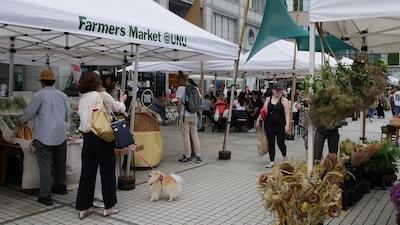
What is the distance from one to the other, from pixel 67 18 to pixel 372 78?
3.23 meters

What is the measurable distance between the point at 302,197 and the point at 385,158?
352 centimetres

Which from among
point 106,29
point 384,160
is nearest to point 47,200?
point 106,29

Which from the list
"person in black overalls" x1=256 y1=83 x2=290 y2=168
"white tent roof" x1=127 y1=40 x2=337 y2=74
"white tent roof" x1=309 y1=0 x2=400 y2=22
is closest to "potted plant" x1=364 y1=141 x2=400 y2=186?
"person in black overalls" x1=256 y1=83 x2=290 y2=168

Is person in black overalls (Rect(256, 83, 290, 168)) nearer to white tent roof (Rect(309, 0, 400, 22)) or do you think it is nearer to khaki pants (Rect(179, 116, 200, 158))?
khaki pants (Rect(179, 116, 200, 158))

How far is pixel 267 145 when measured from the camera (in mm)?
7770

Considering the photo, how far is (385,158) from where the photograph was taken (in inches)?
236

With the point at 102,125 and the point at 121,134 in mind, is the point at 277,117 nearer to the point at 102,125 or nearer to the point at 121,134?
the point at 121,134

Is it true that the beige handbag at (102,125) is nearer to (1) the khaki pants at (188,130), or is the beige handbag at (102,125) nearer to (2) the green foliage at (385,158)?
(1) the khaki pants at (188,130)

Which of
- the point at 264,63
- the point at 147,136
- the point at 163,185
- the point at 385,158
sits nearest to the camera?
the point at 163,185

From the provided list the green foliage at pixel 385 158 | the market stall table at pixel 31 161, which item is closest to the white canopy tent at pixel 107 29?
the market stall table at pixel 31 161

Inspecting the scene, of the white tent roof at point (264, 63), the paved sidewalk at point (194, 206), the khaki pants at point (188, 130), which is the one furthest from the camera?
the white tent roof at point (264, 63)

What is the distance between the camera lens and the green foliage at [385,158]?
5996mm

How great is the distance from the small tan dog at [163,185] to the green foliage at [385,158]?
303 cm

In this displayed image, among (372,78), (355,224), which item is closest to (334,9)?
(372,78)
